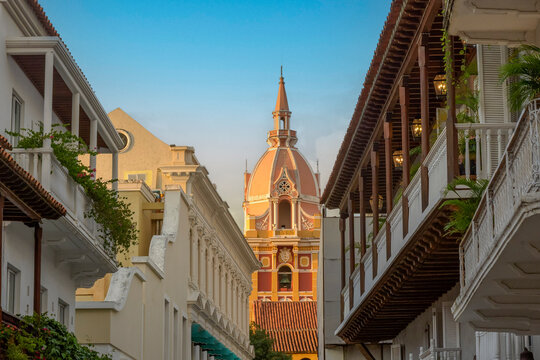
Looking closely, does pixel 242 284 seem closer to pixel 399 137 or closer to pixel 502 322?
pixel 399 137

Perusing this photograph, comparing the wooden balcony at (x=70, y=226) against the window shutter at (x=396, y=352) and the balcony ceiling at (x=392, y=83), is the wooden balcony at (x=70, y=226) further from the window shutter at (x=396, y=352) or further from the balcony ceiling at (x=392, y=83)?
the window shutter at (x=396, y=352)

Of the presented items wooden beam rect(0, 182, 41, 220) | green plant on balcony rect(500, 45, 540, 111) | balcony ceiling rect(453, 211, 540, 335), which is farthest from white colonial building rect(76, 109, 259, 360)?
green plant on balcony rect(500, 45, 540, 111)

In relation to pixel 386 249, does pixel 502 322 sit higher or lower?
lower

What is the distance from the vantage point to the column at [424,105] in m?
22.4

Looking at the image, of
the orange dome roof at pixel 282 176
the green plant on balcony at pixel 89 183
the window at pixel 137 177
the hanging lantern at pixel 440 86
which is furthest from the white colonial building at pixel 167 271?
the orange dome roof at pixel 282 176

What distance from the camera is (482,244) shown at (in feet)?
53.9

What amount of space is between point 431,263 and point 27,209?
7.48 metres

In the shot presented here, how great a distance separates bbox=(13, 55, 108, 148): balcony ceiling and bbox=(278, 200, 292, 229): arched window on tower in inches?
3562

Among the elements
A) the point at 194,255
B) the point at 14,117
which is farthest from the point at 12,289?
the point at 194,255

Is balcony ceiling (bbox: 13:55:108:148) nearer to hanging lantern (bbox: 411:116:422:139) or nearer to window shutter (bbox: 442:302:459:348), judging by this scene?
hanging lantern (bbox: 411:116:422:139)

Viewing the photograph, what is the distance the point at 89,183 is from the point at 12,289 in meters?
3.05

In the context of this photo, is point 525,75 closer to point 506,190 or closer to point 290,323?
point 506,190

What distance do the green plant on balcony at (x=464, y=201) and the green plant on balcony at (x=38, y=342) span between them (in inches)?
242

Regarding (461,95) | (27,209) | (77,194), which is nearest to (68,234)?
(77,194)
